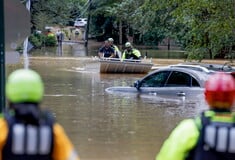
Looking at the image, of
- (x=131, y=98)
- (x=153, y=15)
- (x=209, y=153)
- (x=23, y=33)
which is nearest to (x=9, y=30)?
(x=23, y=33)

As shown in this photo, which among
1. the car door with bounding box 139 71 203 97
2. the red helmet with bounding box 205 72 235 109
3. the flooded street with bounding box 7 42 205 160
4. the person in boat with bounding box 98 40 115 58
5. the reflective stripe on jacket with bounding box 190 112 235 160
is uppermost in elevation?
the red helmet with bounding box 205 72 235 109

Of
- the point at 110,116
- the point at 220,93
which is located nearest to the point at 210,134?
the point at 220,93

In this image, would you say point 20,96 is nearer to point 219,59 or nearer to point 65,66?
point 65,66

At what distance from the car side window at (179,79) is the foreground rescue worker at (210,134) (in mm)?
12661

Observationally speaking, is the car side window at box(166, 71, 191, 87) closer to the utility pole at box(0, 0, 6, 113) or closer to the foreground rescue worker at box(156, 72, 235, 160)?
the utility pole at box(0, 0, 6, 113)

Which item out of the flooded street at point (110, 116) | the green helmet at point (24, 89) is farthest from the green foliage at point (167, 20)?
the green helmet at point (24, 89)

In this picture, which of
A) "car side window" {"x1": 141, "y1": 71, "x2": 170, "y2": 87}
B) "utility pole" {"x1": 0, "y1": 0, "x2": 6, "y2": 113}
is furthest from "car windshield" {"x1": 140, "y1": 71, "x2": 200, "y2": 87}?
"utility pole" {"x1": 0, "y1": 0, "x2": 6, "y2": 113}

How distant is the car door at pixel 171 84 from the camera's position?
16875 mm

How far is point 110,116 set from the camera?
1459 cm

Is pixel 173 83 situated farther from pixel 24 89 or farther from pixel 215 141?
pixel 24 89

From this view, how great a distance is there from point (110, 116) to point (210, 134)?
10.5m

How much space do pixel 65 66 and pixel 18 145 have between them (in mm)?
28123

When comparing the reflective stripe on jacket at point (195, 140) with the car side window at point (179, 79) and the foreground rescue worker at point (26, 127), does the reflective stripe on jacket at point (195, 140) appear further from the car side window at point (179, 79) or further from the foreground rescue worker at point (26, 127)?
the car side window at point (179, 79)

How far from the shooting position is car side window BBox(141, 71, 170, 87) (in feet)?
57.4
